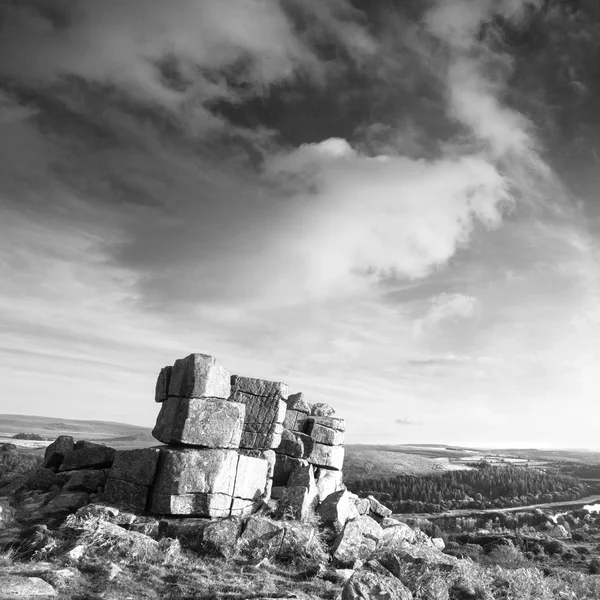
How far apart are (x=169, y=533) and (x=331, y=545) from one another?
219 inches

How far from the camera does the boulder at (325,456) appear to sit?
26436 millimetres

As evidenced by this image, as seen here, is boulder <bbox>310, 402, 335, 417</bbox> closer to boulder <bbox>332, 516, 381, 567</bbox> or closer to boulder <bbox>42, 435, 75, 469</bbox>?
boulder <bbox>332, 516, 381, 567</bbox>

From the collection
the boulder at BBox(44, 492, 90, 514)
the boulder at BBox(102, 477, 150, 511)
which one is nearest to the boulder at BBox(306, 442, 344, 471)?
the boulder at BBox(102, 477, 150, 511)

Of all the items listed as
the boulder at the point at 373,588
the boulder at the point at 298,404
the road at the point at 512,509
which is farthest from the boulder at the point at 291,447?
the road at the point at 512,509

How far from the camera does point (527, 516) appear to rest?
240 feet

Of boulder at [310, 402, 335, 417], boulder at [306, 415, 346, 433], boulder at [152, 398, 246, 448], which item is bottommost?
boulder at [152, 398, 246, 448]

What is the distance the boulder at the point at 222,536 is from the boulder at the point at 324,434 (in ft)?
37.4

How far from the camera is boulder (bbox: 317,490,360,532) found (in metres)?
18.1

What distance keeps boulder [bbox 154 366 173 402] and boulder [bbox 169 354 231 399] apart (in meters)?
0.29

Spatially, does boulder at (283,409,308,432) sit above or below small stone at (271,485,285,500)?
above

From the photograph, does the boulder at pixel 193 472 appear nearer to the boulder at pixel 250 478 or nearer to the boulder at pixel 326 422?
the boulder at pixel 250 478

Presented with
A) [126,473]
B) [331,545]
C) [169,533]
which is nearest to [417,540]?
[331,545]

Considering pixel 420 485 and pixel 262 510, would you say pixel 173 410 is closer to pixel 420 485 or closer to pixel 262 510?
pixel 262 510

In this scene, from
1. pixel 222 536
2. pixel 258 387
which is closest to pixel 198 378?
pixel 258 387
